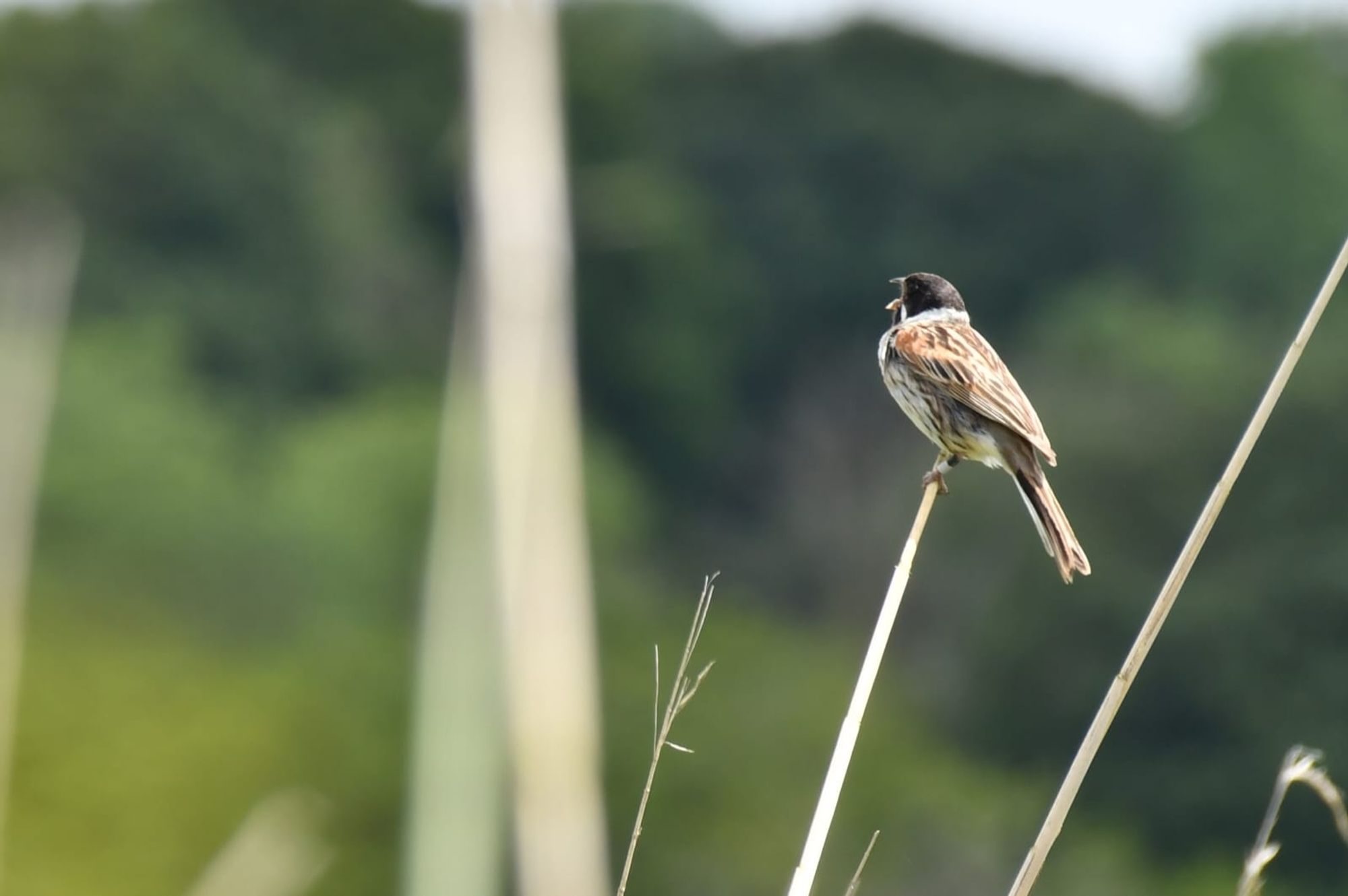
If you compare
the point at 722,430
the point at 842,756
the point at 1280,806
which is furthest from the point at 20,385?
the point at 722,430

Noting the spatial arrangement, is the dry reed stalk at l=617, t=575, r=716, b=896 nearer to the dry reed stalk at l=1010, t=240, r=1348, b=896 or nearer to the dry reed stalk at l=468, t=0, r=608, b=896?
the dry reed stalk at l=1010, t=240, r=1348, b=896

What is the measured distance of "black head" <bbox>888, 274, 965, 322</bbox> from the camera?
8406mm

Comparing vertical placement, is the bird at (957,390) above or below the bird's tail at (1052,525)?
above

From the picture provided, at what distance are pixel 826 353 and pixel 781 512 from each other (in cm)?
903

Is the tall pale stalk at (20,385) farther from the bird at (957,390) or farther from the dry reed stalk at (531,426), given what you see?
the bird at (957,390)

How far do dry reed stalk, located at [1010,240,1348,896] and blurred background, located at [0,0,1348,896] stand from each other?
685 cm

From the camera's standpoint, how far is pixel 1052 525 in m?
6.87

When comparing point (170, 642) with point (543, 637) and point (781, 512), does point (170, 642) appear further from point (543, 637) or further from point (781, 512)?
point (543, 637)

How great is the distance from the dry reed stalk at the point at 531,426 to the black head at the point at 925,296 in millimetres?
1175

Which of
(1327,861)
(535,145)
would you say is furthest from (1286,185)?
(535,145)

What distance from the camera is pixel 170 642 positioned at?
48.4 metres

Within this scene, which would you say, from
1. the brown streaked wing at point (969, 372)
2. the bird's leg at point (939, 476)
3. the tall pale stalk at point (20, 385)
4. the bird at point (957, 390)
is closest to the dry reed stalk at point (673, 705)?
the bird's leg at point (939, 476)

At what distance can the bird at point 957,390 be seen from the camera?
7.63m

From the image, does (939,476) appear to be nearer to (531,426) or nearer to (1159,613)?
(1159,613)
